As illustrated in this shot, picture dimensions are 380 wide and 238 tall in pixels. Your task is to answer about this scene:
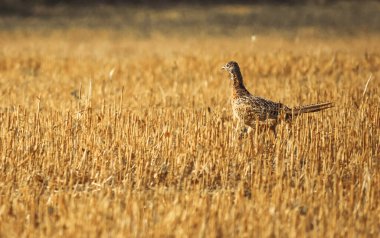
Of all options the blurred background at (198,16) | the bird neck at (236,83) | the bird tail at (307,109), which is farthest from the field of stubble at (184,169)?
the blurred background at (198,16)

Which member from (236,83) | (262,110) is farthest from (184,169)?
(236,83)

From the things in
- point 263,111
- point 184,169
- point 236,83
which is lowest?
point 184,169

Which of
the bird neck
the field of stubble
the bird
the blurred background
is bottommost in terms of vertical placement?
the field of stubble

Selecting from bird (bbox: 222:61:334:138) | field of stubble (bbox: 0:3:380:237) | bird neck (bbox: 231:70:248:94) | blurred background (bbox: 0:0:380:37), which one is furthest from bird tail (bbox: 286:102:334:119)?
blurred background (bbox: 0:0:380:37)

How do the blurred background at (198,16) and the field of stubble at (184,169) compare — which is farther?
the blurred background at (198,16)

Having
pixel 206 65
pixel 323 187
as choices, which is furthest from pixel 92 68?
pixel 323 187

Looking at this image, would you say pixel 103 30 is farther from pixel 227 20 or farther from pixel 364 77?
pixel 364 77

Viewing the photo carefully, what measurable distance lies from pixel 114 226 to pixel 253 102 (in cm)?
365

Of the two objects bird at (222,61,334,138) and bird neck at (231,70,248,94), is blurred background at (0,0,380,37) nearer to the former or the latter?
bird neck at (231,70,248,94)

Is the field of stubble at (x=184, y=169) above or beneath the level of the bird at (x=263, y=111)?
beneath

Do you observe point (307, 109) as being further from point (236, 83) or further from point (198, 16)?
point (198, 16)

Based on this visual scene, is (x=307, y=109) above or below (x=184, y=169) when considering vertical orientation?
above

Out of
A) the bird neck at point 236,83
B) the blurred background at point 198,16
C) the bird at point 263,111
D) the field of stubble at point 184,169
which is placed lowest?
the field of stubble at point 184,169

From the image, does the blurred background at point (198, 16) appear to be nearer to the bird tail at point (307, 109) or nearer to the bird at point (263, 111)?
the bird at point (263, 111)
